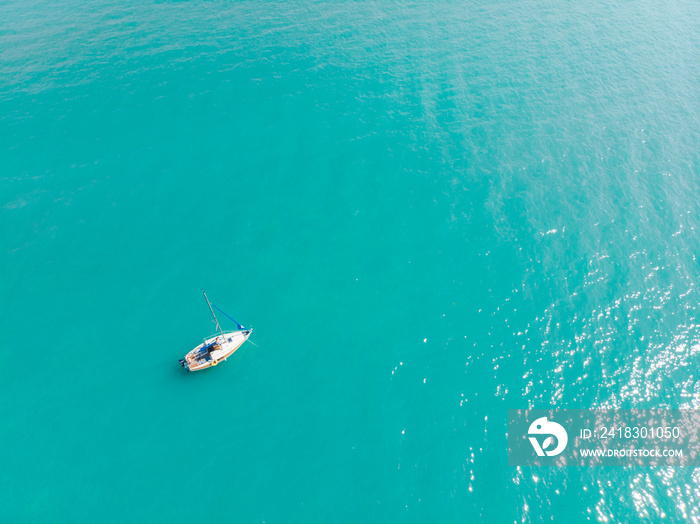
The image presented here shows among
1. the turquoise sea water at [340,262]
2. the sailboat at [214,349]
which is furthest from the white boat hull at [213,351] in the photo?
the turquoise sea water at [340,262]

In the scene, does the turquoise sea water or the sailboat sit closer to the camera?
the turquoise sea water

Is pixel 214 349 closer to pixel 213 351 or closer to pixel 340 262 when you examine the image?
pixel 213 351

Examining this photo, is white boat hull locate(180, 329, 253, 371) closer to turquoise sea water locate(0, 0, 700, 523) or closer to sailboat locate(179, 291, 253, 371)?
sailboat locate(179, 291, 253, 371)

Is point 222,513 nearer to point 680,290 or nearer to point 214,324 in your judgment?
point 214,324

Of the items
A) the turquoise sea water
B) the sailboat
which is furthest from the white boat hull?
the turquoise sea water

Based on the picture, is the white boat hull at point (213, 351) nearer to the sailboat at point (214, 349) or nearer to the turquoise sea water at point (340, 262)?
the sailboat at point (214, 349)

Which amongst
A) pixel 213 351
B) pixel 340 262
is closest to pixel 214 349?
pixel 213 351
